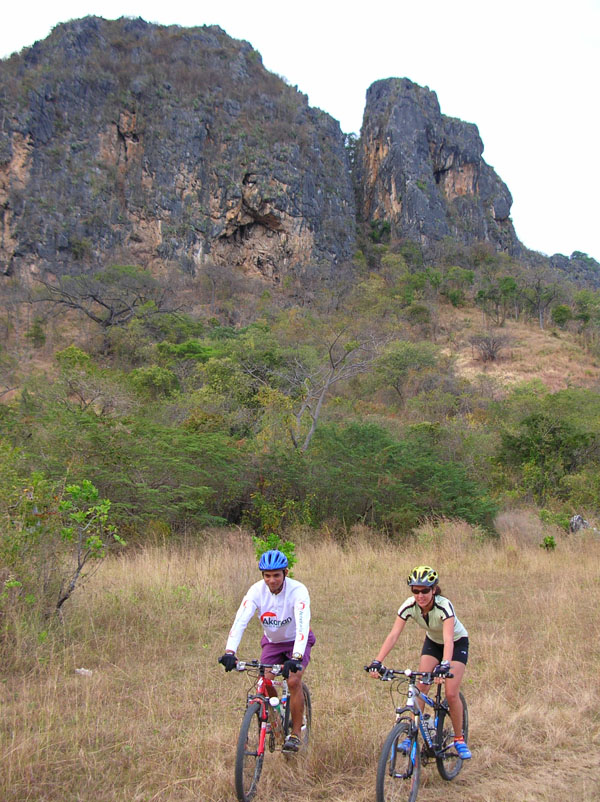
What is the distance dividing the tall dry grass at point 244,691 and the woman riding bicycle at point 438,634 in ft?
1.62

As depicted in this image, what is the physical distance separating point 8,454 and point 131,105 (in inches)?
2692

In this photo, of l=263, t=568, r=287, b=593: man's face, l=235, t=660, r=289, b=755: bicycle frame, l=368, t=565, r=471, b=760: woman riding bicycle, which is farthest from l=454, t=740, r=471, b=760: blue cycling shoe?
l=263, t=568, r=287, b=593: man's face

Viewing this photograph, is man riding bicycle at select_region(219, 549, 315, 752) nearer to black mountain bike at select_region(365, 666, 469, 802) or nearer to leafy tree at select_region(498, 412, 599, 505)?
black mountain bike at select_region(365, 666, 469, 802)

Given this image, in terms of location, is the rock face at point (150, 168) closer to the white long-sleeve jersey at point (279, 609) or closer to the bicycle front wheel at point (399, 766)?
the white long-sleeve jersey at point (279, 609)

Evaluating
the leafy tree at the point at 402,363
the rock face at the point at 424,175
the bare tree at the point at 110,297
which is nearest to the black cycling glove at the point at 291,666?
the leafy tree at the point at 402,363

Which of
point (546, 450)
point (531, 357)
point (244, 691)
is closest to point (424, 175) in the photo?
point (531, 357)

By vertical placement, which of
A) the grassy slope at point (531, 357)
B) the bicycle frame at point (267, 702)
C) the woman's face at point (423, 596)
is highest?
the grassy slope at point (531, 357)

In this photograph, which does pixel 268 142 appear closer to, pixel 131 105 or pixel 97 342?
pixel 131 105

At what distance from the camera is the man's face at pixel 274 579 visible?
13.0 feet

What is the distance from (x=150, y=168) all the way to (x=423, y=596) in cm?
6715

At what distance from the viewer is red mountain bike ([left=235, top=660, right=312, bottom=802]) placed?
3.52 m

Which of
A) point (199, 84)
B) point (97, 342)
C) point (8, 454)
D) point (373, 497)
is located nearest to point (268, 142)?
point (199, 84)

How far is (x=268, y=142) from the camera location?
6906cm

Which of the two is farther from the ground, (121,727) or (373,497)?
(373,497)
